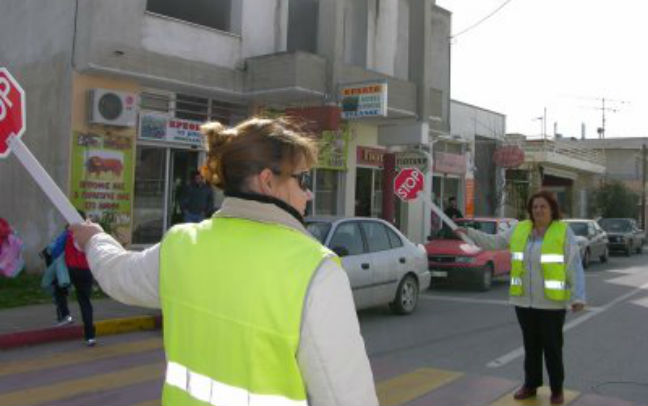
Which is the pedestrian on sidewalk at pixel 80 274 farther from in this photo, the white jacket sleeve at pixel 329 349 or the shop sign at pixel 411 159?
the shop sign at pixel 411 159

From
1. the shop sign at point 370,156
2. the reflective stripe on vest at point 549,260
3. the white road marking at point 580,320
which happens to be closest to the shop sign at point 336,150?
the shop sign at point 370,156

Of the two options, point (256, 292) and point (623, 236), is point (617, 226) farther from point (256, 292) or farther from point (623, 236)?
point (256, 292)

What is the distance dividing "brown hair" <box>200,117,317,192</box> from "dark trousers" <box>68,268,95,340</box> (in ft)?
22.7

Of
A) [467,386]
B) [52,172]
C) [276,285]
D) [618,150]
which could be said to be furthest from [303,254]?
[618,150]

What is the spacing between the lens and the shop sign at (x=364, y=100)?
17.0m

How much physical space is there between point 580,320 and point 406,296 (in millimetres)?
2809

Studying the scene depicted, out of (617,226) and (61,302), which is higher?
(617,226)

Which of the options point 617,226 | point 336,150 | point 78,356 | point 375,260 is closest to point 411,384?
point 78,356

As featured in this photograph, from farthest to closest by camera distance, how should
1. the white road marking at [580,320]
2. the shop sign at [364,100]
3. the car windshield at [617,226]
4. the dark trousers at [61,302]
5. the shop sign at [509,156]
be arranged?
the car windshield at [617,226] < the shop sign at [509,156] < the shop sign at [364,100] < the dark trousers at [61,302] < the white road marking at [580,320]

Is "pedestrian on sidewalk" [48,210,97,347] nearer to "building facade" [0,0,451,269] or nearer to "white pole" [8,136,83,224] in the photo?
"building facade" [0,0,451,269]

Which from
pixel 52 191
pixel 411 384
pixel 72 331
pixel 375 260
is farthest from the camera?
pixel 375 260

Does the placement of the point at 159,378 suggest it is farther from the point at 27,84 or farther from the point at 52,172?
the point at 27,84

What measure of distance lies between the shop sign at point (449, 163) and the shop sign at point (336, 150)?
6.20 m

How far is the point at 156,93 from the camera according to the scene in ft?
49.9
